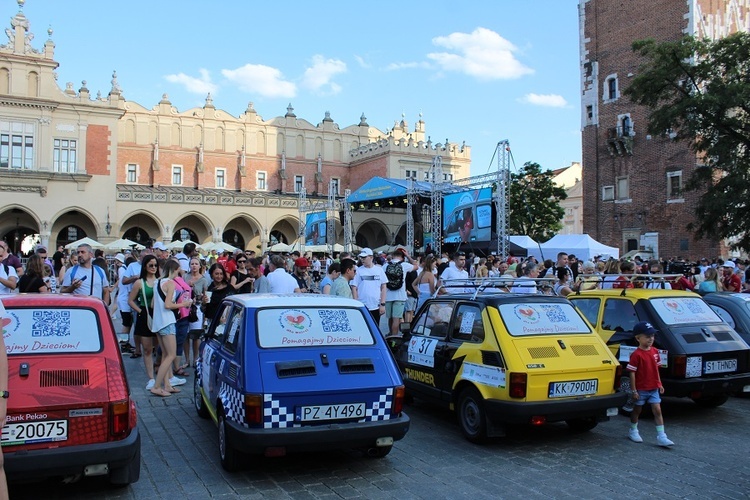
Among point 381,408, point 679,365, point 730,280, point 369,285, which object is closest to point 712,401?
point 679,365

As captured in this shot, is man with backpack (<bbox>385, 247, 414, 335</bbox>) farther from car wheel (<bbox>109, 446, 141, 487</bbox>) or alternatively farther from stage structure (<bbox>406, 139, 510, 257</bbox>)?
stage structure (<bbox>406, 139, 510, 257</bbox>)

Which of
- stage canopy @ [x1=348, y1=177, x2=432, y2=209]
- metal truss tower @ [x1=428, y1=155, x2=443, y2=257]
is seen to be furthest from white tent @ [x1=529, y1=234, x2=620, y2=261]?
stage canopy @ [x1=348, y1=177, x2=432, y2=209]

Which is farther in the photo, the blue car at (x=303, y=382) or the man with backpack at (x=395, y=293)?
the man with backpack at (x=395, y=293)

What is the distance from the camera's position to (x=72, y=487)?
181 inches

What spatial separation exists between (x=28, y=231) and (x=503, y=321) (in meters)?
40.3

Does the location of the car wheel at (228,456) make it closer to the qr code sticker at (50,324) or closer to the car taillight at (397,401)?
the car taillight at (397,401)

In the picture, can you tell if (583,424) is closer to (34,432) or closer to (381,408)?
(381,408)

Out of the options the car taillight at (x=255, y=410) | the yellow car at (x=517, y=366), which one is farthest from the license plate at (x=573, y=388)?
the car taillight at (x=255, y=410)

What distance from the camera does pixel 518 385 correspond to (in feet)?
18.2

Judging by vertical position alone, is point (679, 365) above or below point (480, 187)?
below

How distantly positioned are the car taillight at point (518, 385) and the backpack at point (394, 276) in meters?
5.49

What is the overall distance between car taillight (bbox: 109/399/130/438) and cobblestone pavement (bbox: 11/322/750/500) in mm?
640

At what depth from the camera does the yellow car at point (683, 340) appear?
6.69 m

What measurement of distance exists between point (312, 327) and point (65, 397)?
1.98 m
